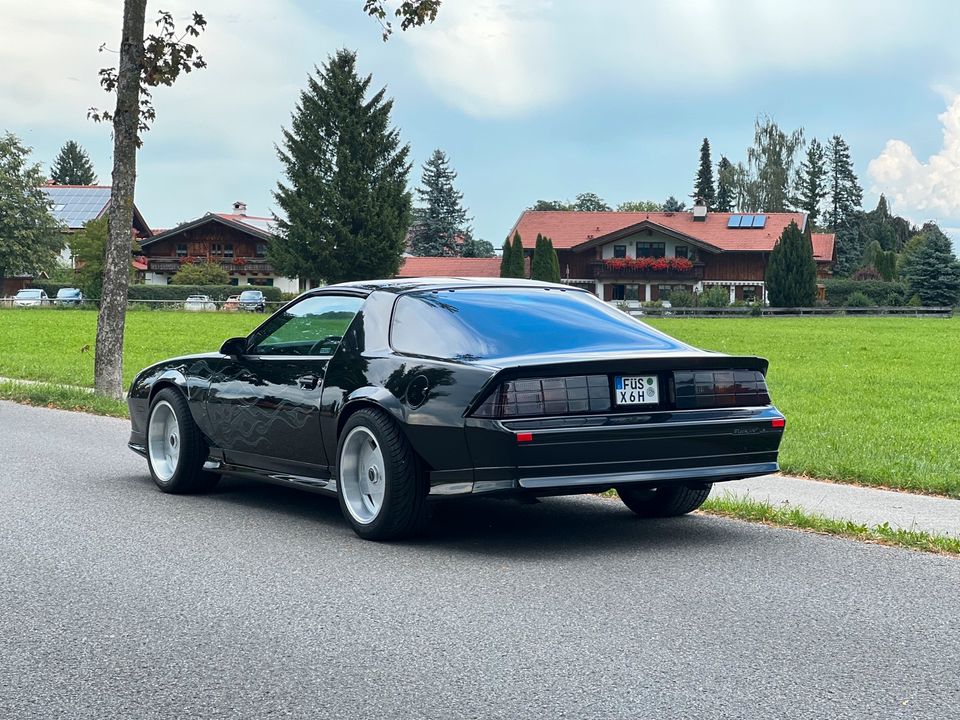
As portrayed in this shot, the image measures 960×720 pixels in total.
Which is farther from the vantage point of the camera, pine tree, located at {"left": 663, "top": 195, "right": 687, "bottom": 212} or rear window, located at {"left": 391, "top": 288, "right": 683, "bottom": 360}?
pine tree, located at {"left": 663, "top": 195, "right": 687, "bottom": 212}

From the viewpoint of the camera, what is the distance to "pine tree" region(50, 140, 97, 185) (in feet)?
545

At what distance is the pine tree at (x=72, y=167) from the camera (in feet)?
545

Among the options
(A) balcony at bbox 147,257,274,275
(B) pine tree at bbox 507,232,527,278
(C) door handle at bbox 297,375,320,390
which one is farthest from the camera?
(A) balcony at bbox 147,257,274,275

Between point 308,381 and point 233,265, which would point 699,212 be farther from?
point 308,381

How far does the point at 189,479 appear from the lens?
910 cm

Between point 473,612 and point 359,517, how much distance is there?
1.86 m

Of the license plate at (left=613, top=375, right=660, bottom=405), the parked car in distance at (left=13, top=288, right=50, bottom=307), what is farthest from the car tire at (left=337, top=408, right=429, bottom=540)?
the parked car in distance at (left=13, top=288, right=50, bottom=307)

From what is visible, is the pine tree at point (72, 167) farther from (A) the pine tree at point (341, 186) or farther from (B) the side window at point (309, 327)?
(B) the side window at point (309, 327)

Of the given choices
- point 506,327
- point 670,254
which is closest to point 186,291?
point 670,254

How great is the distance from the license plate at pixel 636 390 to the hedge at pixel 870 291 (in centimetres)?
7779

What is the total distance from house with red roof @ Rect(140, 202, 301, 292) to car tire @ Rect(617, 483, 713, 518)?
87.8 metres

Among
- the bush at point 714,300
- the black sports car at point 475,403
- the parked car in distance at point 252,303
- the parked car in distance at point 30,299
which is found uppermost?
the parked car in distance at point 30,299

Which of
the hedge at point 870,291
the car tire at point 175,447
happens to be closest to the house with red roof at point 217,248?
the hedge at point 870,291

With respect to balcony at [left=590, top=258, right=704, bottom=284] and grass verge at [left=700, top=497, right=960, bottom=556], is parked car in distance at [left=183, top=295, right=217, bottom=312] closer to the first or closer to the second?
balcony at [left=590, top=258, right=704, bottom=284]
